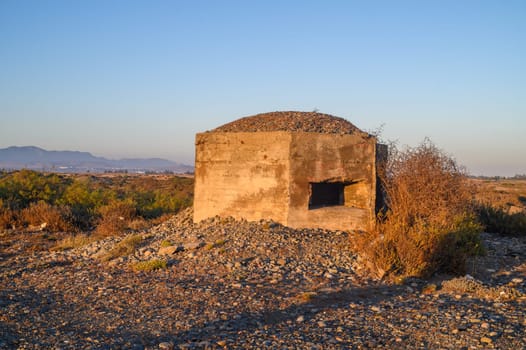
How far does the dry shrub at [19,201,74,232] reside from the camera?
13.0 metres

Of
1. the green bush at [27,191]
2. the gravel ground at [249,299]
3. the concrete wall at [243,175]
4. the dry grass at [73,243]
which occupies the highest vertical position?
the concrete wall at [243,175]

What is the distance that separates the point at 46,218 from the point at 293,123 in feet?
25.5

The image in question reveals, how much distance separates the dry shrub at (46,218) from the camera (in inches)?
510

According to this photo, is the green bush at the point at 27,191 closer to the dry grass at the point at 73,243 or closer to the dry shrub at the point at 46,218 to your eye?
the dry shrub at the point at 46,218

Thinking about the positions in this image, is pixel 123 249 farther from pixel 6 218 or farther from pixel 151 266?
pixel 6 218

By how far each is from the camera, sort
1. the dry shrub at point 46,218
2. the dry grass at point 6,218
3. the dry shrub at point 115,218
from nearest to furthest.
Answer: the dry shrub at point 115,218
the dry shrub at point 46,218
the dry grass at point 6,218

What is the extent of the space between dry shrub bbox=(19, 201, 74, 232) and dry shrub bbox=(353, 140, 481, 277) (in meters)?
8.85

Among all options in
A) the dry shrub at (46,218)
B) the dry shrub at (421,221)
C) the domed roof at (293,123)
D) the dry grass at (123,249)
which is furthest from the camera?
the dry shrub at (46,218)

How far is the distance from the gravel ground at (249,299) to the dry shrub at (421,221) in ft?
1.06

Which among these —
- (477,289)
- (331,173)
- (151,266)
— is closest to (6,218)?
(151,266)

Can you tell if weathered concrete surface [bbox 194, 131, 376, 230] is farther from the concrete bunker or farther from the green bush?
the green bush

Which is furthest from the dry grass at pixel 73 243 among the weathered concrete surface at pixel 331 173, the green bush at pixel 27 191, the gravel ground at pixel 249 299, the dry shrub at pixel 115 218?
the green bush at pixel 27 191

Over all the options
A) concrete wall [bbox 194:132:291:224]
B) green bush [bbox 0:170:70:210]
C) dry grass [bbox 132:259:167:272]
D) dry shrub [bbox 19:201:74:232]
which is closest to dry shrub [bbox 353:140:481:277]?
concrete wall [bbox 194:132:291:224]

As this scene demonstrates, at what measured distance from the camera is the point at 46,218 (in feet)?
42.9
